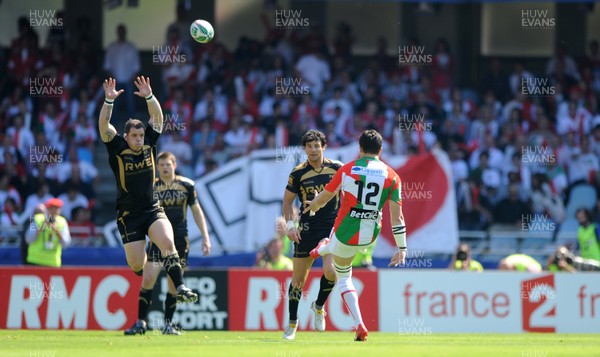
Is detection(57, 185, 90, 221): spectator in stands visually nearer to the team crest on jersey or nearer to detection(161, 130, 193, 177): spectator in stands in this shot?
detection(161, 130, 193, 177): spectator in stands

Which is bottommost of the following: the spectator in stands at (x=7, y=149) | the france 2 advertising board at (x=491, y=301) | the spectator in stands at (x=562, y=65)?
the france 2 advertising board at (x=491, y=301)

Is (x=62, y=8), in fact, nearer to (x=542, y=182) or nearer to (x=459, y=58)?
(x=459, y=58)

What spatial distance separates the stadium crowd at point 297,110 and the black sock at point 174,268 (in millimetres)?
9122

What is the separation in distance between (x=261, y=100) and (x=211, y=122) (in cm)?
133

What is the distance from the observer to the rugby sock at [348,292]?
43.8ft

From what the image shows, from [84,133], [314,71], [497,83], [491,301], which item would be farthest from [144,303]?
[497,83]

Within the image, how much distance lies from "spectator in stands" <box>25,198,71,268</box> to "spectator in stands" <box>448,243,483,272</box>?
655cm

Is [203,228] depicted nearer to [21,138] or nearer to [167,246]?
[167,246]

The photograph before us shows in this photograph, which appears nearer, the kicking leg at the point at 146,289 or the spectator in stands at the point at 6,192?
the kicking leg at the point at 146,289

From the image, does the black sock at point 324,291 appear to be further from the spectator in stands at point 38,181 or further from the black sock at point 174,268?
the spectator in stands at point 38,181

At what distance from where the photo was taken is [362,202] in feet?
43.4

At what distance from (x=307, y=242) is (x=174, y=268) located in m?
1.64

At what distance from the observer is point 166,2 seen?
1118 inches

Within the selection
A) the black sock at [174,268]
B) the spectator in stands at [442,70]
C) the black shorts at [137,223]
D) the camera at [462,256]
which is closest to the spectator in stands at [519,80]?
the spectator in stands at [442,70]
